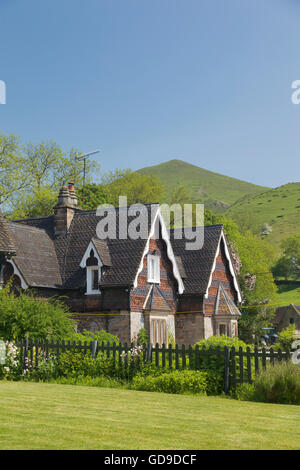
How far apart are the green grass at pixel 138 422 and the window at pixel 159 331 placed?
17039 millimetres

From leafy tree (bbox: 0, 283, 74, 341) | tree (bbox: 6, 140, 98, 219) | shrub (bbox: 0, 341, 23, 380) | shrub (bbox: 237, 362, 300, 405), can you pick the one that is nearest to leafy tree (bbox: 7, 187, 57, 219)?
tree (bbox: 6, 140, 98, 219)

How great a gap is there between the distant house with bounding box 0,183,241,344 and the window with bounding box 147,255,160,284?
0.06 metres

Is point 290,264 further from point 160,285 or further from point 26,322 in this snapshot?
point 26,322

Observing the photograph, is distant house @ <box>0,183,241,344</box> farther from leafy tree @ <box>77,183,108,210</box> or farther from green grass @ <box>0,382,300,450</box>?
leafy tree @ <box>77,183,108,210</box>

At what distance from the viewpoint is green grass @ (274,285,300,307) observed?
408 feet

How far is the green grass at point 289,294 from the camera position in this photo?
124m

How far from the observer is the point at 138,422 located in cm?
1102

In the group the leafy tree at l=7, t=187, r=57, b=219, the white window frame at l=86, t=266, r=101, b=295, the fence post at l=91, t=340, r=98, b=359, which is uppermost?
the leafy tree at l=7, t=187, r=57, b=219

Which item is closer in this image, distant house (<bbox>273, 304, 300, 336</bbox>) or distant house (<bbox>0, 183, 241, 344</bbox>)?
distant house (<bbox>0, 183, 241, 344</bbox>)

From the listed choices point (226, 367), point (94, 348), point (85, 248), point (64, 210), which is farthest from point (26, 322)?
point (64, 210)
